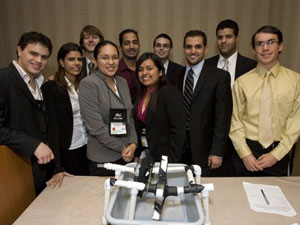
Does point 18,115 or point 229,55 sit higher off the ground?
point 229,55

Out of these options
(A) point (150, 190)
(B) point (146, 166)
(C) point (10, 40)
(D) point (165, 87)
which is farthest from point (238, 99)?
(C) point (10, 40)

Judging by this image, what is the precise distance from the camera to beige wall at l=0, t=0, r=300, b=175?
137 inches

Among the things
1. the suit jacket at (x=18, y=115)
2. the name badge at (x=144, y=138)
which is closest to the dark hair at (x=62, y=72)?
the suit jacket at (x=18, y=115)

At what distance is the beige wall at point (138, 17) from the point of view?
3.49m

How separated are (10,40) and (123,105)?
2.78m

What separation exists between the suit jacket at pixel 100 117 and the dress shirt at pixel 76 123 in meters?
0.28

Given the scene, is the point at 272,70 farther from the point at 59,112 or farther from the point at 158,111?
the point at 59,112

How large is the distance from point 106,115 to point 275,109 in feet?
4.12

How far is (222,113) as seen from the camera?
1971 mm

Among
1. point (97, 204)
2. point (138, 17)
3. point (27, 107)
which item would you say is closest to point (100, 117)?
point (27, 107)

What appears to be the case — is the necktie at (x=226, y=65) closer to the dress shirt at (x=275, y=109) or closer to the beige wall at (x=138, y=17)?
the dress shirt at (x=275, y=109)

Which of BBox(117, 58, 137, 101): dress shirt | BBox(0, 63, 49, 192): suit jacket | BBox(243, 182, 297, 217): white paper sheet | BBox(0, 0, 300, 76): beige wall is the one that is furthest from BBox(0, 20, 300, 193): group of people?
BBox(0, 0, 300, 76): beige wall

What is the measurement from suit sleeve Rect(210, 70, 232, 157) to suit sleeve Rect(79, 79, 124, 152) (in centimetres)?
81

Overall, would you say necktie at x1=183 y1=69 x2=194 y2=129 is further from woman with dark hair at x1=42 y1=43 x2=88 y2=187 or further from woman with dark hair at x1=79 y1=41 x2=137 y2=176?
woman with dark hair at x1=42 y1=43 x2=88 y2=187
